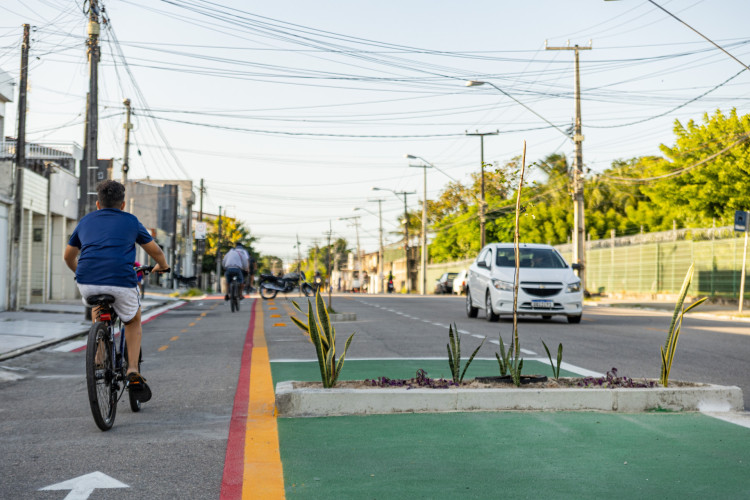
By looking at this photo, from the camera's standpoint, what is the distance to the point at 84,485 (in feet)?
14.3

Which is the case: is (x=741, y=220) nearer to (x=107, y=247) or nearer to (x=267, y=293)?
(x=267, y=293)

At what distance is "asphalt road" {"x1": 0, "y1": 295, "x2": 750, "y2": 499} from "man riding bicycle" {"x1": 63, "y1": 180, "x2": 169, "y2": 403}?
2.08ft

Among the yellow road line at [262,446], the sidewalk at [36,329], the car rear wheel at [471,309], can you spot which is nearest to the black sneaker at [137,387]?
the yellow road line at [262,446]

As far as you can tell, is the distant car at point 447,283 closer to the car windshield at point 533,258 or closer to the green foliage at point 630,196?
the green foliage at point 630,196

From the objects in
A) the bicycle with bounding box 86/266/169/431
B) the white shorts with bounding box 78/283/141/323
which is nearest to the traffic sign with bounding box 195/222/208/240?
the bicycle with bounding box 86/266/169/431

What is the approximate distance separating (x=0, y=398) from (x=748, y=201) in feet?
138

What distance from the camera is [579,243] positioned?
36000 millimetres

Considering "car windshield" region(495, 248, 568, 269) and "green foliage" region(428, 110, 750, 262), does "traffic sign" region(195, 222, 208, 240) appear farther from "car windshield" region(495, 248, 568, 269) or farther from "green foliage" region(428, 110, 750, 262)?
"car windshield" region(495, 248, 568, 269)

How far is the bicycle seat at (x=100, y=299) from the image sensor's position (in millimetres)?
6113

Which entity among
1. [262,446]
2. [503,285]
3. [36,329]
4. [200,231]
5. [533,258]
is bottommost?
[36,329]

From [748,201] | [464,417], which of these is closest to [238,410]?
[464,417]

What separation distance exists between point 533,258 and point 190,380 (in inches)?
469

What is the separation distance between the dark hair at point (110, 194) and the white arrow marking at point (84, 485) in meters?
2.44

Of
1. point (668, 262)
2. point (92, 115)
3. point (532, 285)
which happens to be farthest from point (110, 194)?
point (668, 262)
